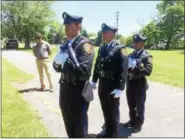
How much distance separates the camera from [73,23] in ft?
15.9

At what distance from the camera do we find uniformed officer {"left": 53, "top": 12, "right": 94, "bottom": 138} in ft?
15.9

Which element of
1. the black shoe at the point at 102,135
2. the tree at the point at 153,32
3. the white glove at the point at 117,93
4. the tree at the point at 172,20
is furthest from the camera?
the tree at the point at 153,32

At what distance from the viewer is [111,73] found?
604 cm

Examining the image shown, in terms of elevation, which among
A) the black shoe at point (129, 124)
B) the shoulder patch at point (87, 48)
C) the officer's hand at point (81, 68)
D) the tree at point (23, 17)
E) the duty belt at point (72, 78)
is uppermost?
the shoulder patch at point (87, 48)

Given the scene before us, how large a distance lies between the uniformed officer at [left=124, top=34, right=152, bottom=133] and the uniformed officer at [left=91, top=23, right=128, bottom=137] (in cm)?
82

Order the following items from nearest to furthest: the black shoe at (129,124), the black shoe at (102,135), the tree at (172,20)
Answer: the black shoe at (102,135) → the black shoe at (129,124) → the tree at (172,20)

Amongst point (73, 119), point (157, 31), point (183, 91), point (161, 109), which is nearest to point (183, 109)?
point (161, 109)

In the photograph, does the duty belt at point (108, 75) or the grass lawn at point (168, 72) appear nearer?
the duty belt at point (108, 75)

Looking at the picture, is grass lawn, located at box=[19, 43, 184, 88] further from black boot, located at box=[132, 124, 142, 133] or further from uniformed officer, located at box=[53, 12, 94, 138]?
uniformed officer, located at box=[53, 12, 94, 138]

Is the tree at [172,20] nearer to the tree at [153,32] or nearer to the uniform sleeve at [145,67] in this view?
the tree at [153,32]

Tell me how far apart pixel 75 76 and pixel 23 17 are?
5329cm

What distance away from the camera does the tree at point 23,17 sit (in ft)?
185

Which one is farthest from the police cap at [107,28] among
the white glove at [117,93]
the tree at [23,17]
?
the tree at [23,17]

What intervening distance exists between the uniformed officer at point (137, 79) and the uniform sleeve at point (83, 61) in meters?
2.06
